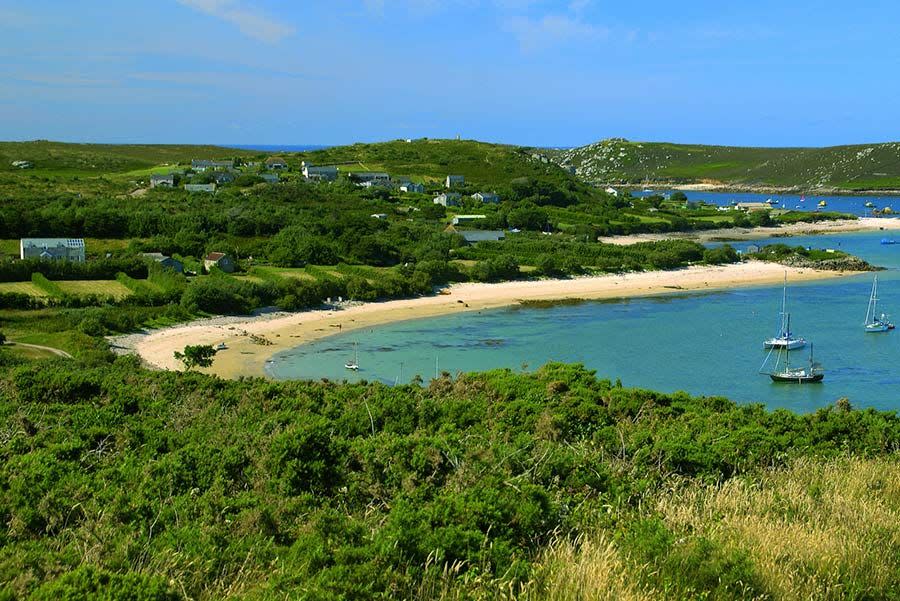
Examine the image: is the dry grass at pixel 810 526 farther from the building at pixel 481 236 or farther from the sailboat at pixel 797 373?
the building at pixel 481 236

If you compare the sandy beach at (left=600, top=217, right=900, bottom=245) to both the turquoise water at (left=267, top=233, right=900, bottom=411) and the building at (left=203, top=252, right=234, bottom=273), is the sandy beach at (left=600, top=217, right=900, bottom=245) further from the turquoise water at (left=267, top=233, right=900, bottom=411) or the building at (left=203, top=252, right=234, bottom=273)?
the building at (left=203, top=252, right=234, bottom=273)

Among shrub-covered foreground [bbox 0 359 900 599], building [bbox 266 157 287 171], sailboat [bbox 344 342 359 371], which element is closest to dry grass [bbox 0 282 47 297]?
sailboat [bbox 344 342 359 371]

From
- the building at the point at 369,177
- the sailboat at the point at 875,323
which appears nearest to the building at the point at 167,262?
the sailboat at the point at 875,323

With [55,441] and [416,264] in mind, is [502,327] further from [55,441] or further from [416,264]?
[55,441]

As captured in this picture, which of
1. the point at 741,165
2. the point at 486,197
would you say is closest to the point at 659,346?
the point at 486,197

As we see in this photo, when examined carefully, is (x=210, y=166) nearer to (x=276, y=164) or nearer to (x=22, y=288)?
(x=276, y=164)

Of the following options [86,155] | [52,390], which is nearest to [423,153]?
[86,155]
